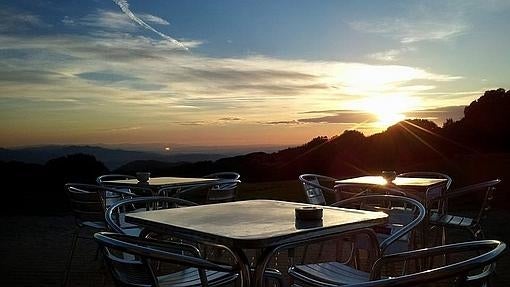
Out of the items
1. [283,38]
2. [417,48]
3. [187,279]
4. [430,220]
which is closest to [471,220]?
[430,220]

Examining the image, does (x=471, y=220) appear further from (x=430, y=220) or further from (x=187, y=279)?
(x=187, y=279)

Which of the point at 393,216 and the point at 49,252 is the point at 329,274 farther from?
the point at 49,252

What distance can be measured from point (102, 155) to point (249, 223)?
8.92m

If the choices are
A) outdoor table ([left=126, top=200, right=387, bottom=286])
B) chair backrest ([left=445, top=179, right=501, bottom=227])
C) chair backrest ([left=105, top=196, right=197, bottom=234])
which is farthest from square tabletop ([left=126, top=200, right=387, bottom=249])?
chair backrest ([left=445, top=179, right=501, bottom=227])

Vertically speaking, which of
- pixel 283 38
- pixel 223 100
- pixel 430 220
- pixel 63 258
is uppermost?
pixel 283 38

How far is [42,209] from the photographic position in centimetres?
943

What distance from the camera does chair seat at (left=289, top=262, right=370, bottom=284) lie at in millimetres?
2523

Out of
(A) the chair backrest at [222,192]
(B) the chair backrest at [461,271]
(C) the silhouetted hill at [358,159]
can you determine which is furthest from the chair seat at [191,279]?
(C) the silhouetted hill at [358,159]

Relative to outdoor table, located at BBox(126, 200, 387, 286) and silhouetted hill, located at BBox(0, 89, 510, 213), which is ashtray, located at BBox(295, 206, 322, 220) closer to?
outdoor table, located at BBox(126, 200, 387, 286)

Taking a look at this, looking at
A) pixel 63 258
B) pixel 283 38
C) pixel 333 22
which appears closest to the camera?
pixel 63 258

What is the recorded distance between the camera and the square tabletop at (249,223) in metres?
1.94

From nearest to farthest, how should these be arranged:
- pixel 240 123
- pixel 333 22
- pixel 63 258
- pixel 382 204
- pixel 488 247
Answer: pixel 488 247, pixel 382 204, pixel 63 258, pixel 333 22, pixel 240 123

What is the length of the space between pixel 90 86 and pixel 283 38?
12.8 ft

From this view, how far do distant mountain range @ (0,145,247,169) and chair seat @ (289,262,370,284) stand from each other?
7013 millimetres
